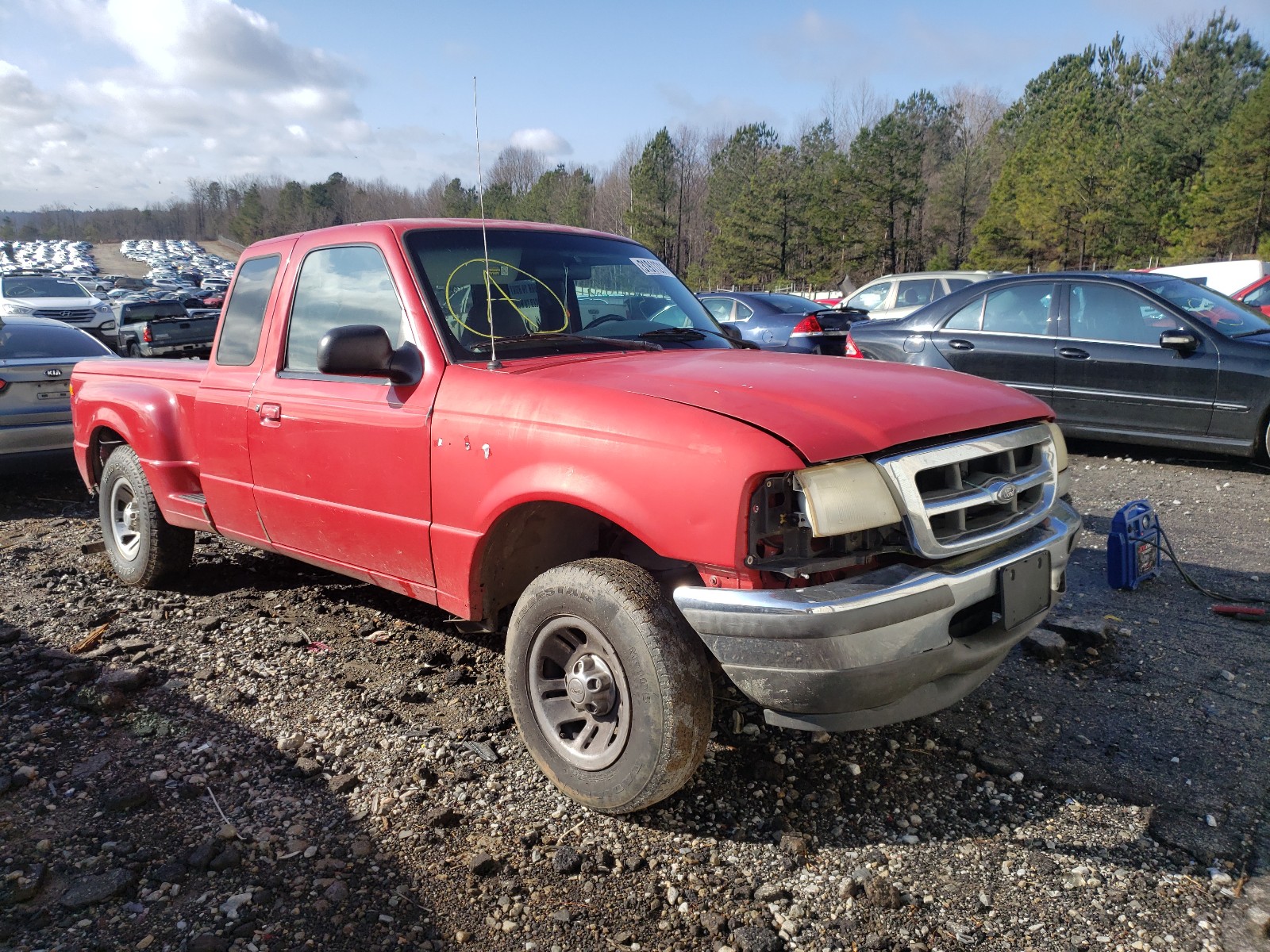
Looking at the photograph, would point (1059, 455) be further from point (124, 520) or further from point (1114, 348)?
point (1114, 348)

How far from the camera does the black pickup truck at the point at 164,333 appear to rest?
53.8 ft

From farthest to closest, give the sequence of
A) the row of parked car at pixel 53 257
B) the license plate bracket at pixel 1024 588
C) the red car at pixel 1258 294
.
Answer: the row of parked car at pixel 53 257, the red car at pixel 1258 294, the license plate bracket at pixel 1024 588

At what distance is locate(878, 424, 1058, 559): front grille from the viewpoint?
2432mm

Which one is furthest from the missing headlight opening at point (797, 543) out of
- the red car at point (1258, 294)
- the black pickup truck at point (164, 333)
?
the black pickup truck at point (164, 333)

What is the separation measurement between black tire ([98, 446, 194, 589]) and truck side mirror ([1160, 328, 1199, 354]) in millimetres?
7348

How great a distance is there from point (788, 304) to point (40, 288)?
17561 mm

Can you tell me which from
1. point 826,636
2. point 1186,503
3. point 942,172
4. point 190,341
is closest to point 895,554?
point 826,636

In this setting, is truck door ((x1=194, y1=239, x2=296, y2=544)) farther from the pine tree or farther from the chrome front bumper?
the pine tree

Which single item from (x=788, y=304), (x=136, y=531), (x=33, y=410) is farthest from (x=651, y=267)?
(x=788, y=304)

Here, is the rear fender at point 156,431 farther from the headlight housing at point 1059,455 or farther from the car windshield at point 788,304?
the car windshield at point 788,304

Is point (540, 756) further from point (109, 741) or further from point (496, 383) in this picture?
point (109, 741)

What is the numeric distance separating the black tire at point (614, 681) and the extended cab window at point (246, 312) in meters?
2.22

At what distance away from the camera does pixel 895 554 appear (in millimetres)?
2535

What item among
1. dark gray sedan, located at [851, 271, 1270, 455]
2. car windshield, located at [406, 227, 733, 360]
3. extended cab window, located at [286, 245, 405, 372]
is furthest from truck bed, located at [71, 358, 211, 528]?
dark gray sedan, located at [851, 271, 1270, 455]
